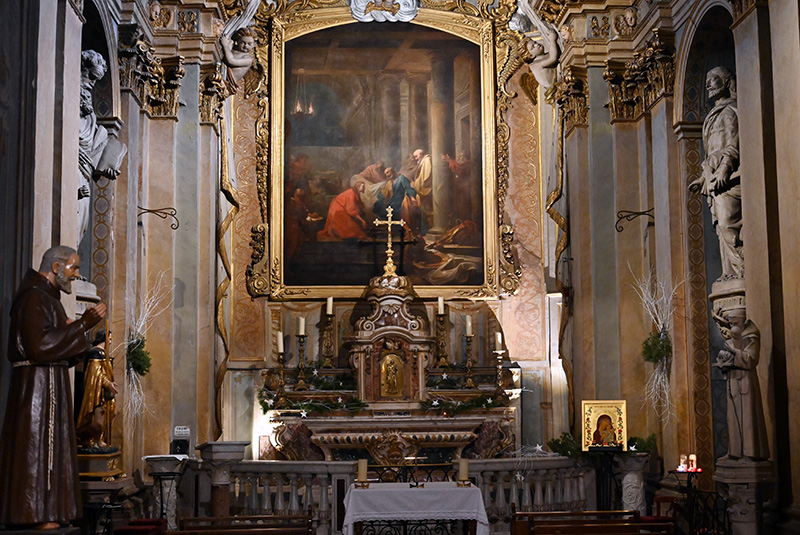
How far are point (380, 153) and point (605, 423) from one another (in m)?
6.42

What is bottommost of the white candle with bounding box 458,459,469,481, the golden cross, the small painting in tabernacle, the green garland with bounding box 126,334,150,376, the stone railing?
the stone railing

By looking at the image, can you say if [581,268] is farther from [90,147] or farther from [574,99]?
[90,147]

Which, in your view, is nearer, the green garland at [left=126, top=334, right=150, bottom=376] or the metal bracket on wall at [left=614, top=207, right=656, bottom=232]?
the green garland at [left=126, top=334, right=150, bottom=376]

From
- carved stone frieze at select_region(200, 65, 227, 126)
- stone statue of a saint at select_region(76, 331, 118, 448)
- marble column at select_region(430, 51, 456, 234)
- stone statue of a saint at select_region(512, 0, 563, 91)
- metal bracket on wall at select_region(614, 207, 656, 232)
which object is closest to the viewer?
stone statue of a saint at select_region(76, 331, 118, 448)

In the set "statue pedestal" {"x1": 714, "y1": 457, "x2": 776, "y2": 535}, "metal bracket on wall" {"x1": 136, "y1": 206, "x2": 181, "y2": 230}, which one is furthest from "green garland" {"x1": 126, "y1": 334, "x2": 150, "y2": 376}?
"statue pedestal" {"x1": 714, "y1": 457, "x2": 776, "y2": 535}

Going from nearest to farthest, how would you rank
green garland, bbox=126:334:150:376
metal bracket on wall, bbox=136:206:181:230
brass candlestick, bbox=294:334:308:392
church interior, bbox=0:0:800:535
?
church interior, bbox=0:0:800:535
green garland, bbox=126:334:150:376
metal bracket on wall, bbox=136:206:181:230
brass candlestick, bbox=294:334:308:392

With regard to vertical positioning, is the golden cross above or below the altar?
above

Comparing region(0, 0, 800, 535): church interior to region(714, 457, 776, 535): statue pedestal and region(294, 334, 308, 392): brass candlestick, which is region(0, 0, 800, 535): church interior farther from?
region(294, 334, 308, 392): brass candlestick

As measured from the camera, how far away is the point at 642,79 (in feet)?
41.7

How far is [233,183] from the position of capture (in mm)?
14969

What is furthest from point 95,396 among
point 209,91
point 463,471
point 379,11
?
point 379,11

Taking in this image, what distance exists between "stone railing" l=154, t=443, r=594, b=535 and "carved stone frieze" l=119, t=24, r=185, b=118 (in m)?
4.33

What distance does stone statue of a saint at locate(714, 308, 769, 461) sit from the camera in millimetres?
8672

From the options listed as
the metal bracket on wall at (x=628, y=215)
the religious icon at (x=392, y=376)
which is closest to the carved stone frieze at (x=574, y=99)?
the metal bracket on wall at (x=628, y=215)
